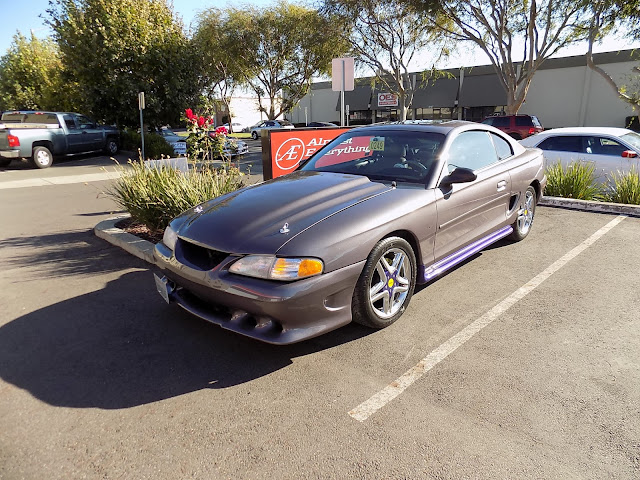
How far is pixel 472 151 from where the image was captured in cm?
461

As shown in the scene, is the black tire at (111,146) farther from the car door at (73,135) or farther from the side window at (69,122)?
the side window at (69,122)

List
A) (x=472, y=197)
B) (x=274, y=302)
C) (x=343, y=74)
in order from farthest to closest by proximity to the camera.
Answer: (x=343, y=74)
(x=472, y=197)
(x=274, y=302)

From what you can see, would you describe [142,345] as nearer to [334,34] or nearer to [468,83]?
[334,34]

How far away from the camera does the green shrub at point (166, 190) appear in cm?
556

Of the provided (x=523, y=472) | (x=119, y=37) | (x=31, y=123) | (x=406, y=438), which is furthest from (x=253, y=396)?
(x=119, y=37)

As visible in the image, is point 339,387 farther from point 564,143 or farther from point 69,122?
point 69,122

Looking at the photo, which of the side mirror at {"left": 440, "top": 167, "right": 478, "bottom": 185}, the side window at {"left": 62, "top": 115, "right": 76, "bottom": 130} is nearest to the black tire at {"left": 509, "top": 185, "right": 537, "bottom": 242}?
the side mirror at {"left": 440, "top": 167, "right": 478, "bottom": 185}

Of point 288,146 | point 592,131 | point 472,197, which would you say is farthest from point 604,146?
point 288,146

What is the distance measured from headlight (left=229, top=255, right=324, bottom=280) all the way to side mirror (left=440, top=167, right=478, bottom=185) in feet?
5.36

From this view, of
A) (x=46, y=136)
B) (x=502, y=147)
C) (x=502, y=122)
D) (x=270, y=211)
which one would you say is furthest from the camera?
(x=502, y=122)

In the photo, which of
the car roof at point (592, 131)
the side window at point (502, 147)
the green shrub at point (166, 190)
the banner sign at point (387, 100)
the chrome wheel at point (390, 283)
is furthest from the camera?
the banner sign at point (387, 100)

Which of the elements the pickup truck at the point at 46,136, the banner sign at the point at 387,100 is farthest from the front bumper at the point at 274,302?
the banner sign at the point at 387,100

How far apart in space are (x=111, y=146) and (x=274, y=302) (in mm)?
18317

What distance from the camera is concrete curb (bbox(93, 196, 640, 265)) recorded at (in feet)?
17.4
